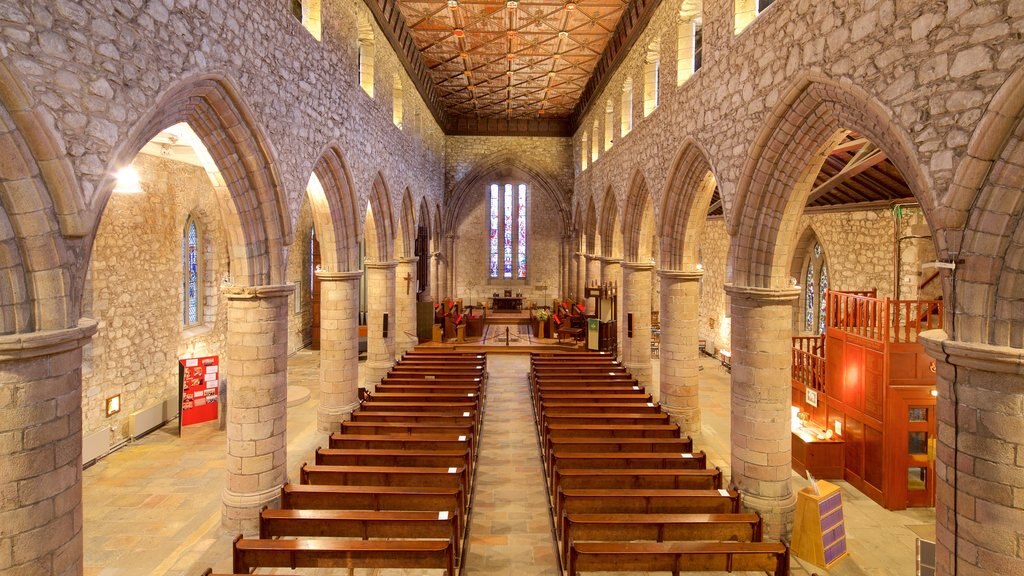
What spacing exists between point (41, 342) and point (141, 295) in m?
7.94

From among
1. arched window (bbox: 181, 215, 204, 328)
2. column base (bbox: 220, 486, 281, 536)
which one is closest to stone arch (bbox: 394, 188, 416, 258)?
arched window (bbox: 181, 215, 204, 328)

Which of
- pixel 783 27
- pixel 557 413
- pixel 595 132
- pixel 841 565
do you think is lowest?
pixel 841 565

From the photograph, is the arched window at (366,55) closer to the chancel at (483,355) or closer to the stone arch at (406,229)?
the chancel at (483,355)

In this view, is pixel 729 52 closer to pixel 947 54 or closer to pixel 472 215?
pixel 947 54

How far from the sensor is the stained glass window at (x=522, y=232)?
25.3m

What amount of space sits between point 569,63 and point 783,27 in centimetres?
1077

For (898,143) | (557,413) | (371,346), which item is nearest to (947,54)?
(898,143)

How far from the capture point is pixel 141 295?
10648 millimetres

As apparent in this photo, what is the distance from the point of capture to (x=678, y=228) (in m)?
10.4

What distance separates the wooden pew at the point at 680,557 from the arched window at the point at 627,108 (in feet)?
35.1

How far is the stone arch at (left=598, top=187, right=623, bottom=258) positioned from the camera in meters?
16.5

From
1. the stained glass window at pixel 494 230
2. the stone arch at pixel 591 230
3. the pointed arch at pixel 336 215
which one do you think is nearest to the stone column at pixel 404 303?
the pointed arch at pixel 336 215

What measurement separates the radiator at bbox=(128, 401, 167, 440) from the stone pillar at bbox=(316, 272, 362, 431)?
3329 millimetres

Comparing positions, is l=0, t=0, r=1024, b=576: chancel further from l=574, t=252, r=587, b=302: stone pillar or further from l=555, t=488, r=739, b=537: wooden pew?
l=574, t=252, r=587, b=302: stone pillar
